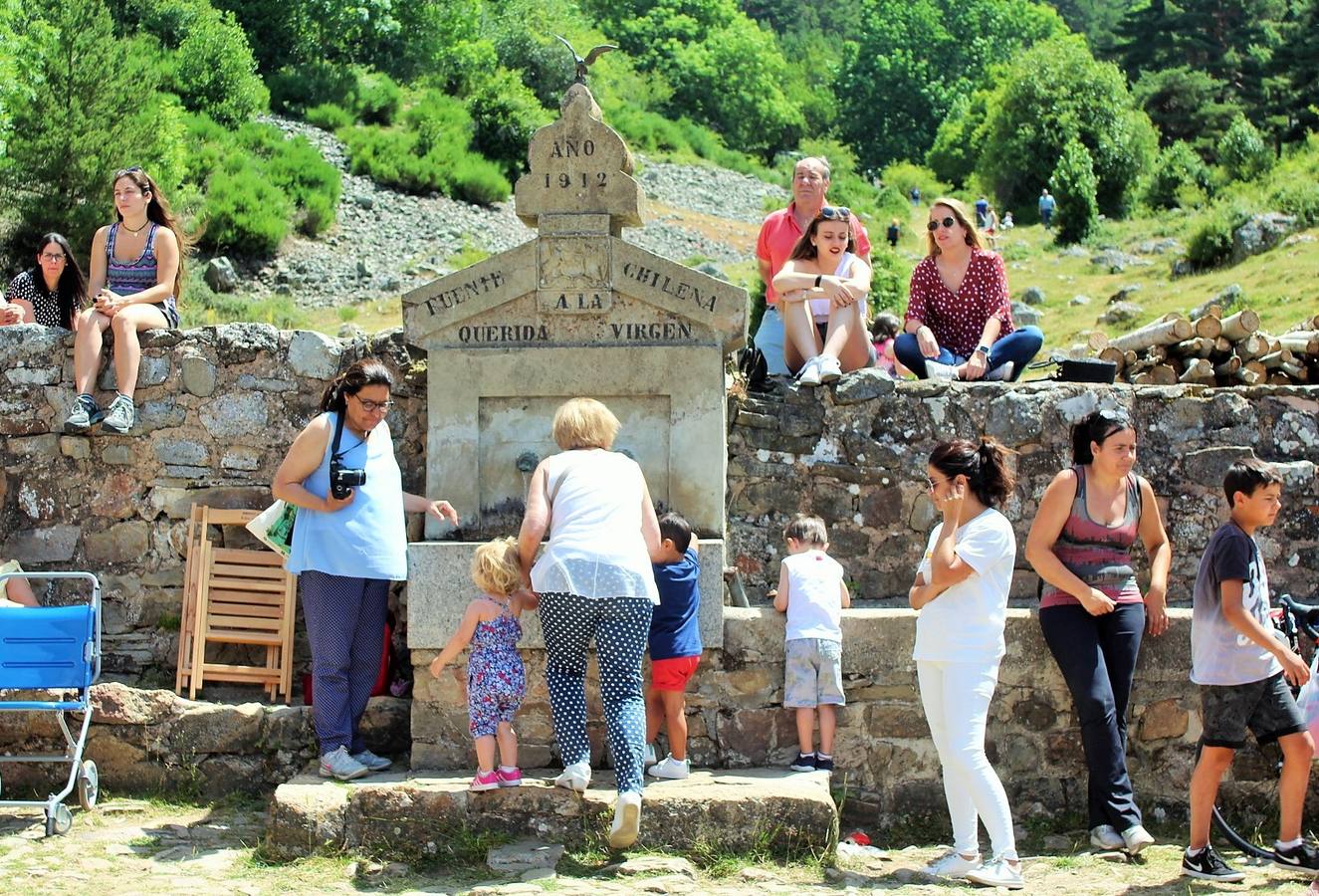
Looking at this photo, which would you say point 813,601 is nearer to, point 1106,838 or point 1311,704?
point 1106,838

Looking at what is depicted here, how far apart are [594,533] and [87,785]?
2.53 m

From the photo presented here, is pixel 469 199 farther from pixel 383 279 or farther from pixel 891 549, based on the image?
pixel 891 549

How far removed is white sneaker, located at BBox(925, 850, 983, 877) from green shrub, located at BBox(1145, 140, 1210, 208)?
105ft

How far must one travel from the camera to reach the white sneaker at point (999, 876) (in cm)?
526

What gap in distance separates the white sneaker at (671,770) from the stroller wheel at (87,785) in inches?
92.6

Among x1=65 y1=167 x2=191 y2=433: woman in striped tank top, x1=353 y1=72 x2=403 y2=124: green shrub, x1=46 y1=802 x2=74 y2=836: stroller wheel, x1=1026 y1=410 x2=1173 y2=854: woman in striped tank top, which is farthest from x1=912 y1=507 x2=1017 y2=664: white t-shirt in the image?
x1=353 y1=72 x2=403 y2=124: green shrub

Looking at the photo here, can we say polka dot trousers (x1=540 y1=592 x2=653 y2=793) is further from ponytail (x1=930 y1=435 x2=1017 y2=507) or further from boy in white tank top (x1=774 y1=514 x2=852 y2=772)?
ponytail (x1=930 y1=435 x2=1017 y2=507)

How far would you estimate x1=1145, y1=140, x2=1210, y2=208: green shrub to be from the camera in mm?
35281

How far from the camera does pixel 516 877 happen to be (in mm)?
5402

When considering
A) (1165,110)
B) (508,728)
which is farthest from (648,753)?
(1165,110)

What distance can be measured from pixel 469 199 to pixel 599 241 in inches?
1188

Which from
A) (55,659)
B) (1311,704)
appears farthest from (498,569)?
(1311,704)

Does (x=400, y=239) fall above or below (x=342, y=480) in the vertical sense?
above

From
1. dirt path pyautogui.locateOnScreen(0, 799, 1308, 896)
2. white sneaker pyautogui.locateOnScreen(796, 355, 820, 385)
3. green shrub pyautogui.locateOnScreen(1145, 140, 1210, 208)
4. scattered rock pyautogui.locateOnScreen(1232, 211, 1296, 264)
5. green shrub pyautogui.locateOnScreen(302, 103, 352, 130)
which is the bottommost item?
dirt path pyautogui.locateOnScreen(0, 799, 1308, 896)
